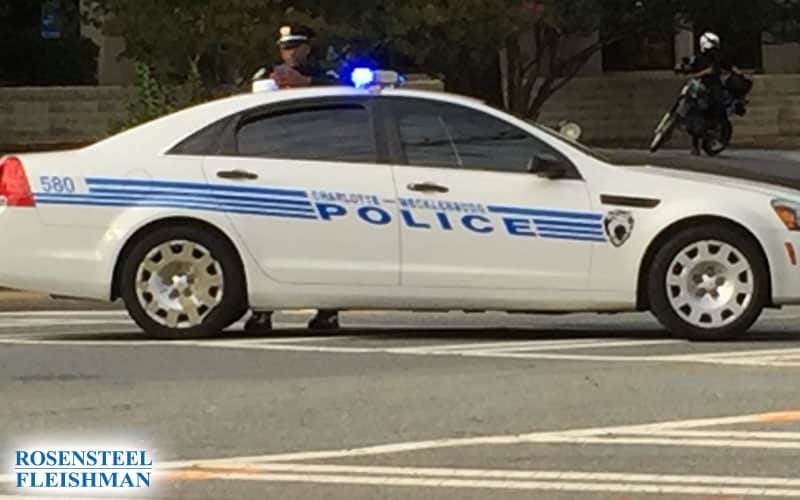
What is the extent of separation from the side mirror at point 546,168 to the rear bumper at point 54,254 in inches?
100

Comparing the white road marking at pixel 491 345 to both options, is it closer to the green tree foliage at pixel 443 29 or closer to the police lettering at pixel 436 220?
the police lettering at pixel 436 220

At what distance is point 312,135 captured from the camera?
11.0 meters

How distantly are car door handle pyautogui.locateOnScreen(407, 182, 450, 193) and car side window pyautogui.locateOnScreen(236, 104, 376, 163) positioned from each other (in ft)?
1.05

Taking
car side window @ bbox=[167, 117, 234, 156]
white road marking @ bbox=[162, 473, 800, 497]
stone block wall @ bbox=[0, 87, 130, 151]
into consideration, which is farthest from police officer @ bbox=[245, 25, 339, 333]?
stone block wall @ bbox=[0, 87, 130, 151]

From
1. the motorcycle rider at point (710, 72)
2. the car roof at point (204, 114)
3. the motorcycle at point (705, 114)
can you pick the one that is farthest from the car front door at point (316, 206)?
the motorcycle rider at point (710, 72)

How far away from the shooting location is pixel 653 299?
34.6 ft

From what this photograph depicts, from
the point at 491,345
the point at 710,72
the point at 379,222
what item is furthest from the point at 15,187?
the point at 710,72

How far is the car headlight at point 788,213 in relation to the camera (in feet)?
34.5

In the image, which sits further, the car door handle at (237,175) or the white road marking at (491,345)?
the car door handle at (237,175)

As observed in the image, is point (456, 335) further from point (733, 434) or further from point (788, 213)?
point (733, 434)

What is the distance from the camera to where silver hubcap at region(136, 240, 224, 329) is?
35.5 feet

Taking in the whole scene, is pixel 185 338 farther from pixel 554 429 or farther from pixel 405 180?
pixel 554 429

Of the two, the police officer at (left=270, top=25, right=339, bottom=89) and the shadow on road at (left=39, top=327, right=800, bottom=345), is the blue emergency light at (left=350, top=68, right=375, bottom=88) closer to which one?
the police officer at (left=270, top=25, right=339, bottom=89)

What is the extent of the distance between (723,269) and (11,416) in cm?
420
